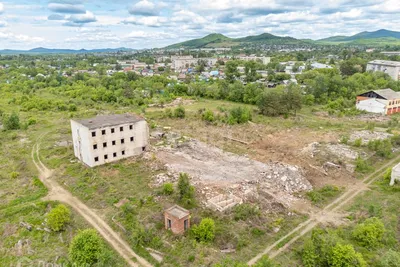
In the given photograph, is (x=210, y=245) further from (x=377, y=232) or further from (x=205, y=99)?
(x=205, y=99)

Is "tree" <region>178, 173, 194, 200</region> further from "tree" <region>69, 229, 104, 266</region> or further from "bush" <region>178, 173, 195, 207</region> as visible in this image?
"tree" <region>69, 229, 104, 266</region>

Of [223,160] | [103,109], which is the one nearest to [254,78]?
[103,109]

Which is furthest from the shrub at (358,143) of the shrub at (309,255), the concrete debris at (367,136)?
the shrub at (309,255)

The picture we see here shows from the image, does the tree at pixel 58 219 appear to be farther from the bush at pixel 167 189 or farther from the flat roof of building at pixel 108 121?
the flat roof of building at pixel 108 121

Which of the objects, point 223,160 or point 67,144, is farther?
point 67,144

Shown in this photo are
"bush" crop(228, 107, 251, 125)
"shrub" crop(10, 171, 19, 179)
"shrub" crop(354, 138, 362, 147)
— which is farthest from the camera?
"bush" crop(228, 107, 251, 125)

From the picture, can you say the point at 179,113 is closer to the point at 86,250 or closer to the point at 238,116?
the point at 238,116

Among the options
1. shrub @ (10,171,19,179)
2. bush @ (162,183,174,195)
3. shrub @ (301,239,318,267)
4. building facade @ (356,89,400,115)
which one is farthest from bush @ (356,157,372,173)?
shrub @ (10,171,19,179)
